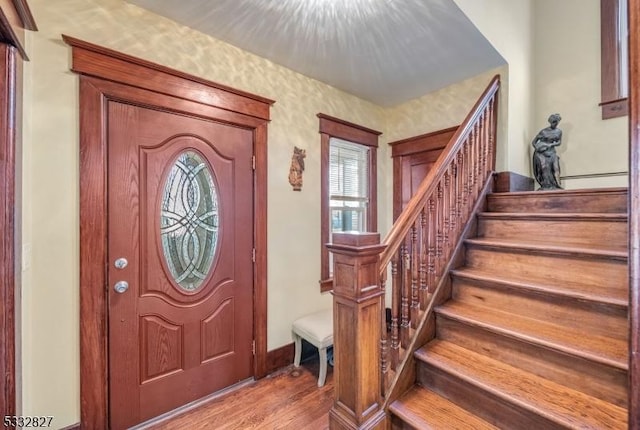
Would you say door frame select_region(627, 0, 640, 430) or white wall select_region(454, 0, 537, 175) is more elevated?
white wall select_region(454, 0, 537, 175)

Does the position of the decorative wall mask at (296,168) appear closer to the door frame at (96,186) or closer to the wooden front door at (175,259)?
the wooden front door at (175,259)

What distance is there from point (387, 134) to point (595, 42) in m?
2.04

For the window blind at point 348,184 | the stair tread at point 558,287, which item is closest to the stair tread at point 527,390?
the stair tread at point 558,287

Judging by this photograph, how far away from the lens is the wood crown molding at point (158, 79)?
5.23 feet

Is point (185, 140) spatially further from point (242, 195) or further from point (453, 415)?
point (453, 415)

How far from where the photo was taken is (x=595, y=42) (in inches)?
106

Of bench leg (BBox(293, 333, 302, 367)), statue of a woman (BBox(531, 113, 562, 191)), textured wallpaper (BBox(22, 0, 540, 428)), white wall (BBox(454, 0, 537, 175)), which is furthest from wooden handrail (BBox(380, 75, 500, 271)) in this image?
bench leg (BBox(293, 333, 302, 367))

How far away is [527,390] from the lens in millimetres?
1244

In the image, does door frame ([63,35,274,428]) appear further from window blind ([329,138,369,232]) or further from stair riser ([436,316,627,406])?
stair riser ([436,316,627,406])

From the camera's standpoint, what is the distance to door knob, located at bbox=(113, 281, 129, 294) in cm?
169

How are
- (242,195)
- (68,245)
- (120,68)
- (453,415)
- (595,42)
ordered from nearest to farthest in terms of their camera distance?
(453,415), (68,245), (120,68), (242,195), (595,42)

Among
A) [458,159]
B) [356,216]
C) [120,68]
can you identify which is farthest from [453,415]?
[120,68]

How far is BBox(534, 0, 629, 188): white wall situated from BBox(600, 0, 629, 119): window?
4 cm

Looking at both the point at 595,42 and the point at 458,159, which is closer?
the point at 458,159
